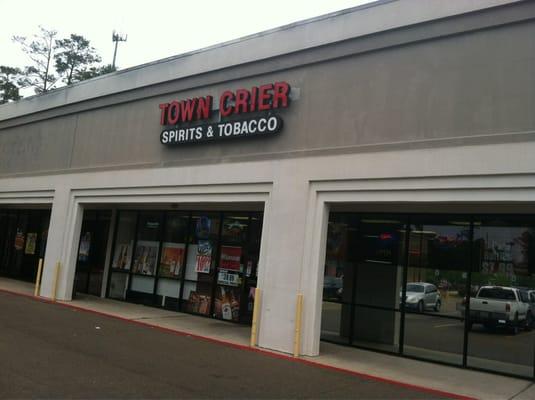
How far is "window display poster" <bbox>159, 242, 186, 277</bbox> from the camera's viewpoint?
16703mm

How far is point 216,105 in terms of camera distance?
1366cm

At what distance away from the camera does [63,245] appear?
17.2 metres

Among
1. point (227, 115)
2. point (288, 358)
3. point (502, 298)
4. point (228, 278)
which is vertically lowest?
point (288, 358)

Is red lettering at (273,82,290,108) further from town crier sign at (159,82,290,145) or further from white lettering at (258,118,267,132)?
white lettering at (258,118,267,132)

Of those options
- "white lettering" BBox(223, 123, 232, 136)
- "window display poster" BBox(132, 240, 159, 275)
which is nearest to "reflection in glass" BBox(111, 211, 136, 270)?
"window display poster" BBox(132, 240, 159, 275)

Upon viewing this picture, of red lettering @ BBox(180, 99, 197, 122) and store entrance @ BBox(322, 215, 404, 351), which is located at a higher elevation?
red lettering @ BBox(180, 99, 197, 122)

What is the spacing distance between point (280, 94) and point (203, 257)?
6.27 meters

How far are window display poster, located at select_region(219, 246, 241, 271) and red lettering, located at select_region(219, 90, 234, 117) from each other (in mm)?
4206

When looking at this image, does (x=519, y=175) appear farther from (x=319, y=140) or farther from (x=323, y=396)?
(x=323, y=396)

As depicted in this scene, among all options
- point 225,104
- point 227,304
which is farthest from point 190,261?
point 225,104

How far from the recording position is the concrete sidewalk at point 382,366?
8.84 metres

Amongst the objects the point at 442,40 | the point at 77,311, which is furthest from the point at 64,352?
the point at 442,40

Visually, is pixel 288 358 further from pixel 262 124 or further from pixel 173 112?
pixel 173 112

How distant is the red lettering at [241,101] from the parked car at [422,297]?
5696 mm
